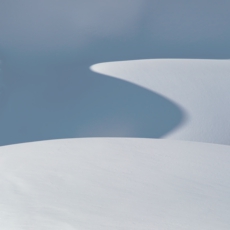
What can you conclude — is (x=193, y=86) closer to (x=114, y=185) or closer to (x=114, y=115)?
(x=114, y=115)

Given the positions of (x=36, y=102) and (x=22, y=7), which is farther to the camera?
(x=22, y=7)

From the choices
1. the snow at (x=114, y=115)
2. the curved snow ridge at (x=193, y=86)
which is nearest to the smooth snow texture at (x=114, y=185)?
the snow at (x=114, y=115)

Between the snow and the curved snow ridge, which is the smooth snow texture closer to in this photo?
the snow

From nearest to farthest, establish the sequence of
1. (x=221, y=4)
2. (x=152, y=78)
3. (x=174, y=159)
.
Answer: (x=174, y=159) → (x=152, y=78) → (x=221, y=4)

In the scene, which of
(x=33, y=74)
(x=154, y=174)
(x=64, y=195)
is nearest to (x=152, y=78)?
(x=33, y=74)

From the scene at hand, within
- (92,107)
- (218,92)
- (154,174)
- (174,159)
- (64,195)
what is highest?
(218,92)

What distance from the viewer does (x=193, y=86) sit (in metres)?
3.14

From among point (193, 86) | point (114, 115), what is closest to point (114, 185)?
point (114, 115)

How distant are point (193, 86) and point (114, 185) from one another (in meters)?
1.89

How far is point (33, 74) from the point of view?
4.27m

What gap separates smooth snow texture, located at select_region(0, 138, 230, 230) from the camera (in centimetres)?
117

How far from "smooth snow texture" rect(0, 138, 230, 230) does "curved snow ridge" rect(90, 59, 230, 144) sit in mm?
824

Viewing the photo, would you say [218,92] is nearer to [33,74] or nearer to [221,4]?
[33,74]

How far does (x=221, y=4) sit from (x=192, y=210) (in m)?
4.35
